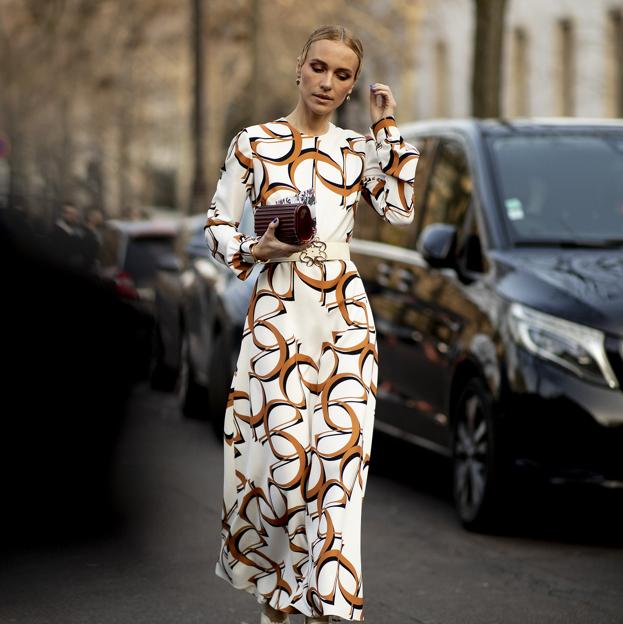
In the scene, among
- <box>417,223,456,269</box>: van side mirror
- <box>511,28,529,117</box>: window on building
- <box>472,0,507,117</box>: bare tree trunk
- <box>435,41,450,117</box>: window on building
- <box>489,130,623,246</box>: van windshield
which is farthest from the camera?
<box>435,41,450,117</box>: window on building

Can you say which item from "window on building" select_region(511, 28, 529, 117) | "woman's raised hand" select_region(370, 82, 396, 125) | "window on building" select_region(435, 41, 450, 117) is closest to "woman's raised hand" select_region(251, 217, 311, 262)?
"woman's raised hand" select_region(370, 82, 396, 125)

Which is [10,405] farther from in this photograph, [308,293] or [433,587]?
→ [433,587]

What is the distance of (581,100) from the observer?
3609 centimetres

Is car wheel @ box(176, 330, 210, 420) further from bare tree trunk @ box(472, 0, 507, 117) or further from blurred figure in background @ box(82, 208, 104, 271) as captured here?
blurred figure in background @ box(82, 208, 104, 271)

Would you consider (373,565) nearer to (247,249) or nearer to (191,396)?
(247,249)

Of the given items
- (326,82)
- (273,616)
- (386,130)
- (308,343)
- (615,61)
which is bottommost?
(273,616)

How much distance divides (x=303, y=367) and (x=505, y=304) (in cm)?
275

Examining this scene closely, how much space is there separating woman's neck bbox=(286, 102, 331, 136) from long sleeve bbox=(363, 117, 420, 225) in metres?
0.15

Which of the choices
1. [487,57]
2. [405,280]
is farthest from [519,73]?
[405,280]

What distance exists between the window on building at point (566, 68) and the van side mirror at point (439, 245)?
29.1 m

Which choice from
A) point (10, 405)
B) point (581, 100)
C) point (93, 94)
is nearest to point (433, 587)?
point (10, 405)

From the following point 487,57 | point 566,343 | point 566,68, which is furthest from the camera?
point 566,68

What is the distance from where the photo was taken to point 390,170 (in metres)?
5.05

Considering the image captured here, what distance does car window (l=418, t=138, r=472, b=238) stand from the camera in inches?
338
